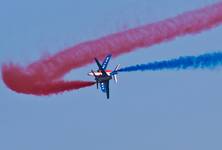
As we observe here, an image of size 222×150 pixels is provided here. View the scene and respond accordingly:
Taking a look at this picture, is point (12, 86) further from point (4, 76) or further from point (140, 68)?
point (140, 68)

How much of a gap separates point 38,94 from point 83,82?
384cm

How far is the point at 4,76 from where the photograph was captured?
460ft

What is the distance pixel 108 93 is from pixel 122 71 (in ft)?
19.7

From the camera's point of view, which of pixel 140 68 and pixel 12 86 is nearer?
pixel 140 68

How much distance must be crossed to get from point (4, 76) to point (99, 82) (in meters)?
8.06

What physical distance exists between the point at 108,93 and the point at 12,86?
26.1 feet

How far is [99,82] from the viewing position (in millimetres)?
137875

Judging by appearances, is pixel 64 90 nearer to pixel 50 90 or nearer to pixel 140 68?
pixel 50 90

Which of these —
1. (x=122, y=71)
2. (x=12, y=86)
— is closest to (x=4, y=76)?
(x=12, y=86)

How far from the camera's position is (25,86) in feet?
457

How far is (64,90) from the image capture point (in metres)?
138

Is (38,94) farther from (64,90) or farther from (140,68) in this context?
(140,68)

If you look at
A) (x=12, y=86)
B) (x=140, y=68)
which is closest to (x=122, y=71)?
(x=140, y=68)

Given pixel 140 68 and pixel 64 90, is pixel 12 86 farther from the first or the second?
pixel 140 68
